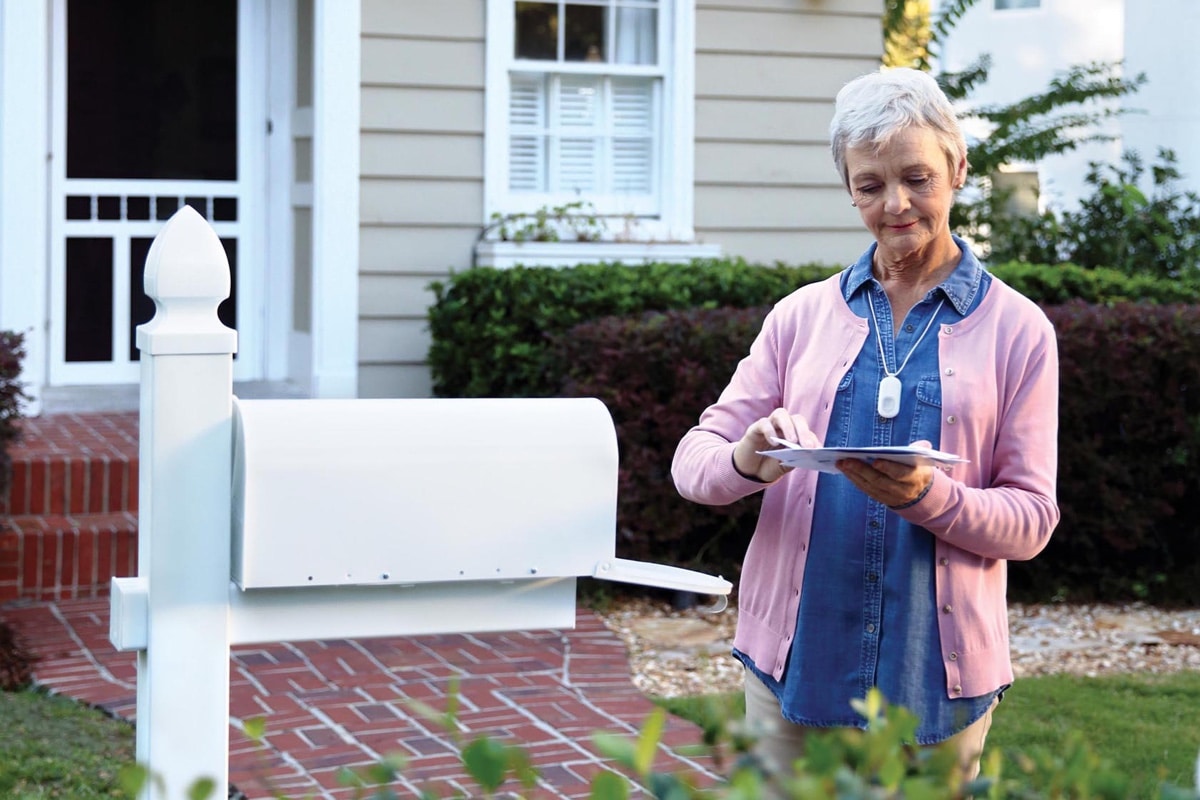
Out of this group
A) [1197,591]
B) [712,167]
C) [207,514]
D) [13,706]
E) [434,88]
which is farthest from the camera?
[712,167]

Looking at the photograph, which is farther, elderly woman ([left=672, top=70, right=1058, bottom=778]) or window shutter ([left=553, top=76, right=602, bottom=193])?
window shutter ([left=553, top=76, right=602, bottom=193])

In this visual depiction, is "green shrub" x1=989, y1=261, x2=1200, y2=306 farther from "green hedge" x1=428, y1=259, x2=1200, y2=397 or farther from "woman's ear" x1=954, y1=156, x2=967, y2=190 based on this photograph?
"woman's ear" x1=954, y1=156, x2=967, y2=190

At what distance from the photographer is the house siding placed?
7855 mm

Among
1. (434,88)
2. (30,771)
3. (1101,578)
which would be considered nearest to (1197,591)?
(1101,578)

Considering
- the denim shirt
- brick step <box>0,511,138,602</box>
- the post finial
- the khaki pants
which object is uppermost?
the post finial

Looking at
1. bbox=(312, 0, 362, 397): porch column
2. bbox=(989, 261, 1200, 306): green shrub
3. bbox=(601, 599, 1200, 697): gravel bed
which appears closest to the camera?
bbox=(601, 599, 1200, 697): gravel bed

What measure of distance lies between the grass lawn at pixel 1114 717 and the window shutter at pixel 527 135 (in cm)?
397

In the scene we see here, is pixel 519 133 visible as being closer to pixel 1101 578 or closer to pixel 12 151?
pixel 12 151

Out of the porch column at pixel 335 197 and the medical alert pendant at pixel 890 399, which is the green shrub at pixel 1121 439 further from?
the medical alert pendant at pixel 890 399

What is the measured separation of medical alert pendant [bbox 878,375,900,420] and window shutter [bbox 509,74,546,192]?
19.7 ft

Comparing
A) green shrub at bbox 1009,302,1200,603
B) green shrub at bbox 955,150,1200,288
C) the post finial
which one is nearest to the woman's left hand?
the post finial

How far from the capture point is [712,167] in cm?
848

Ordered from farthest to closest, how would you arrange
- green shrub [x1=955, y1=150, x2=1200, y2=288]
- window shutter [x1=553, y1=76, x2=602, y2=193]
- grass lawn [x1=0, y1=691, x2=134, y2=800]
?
green shrub [x1=955, y1=150, x2=1200, y2=288] < window shutter [x1=553, y1=76, x2=602, y2=193] < grass lawn [x1=0, y1=691, x2=134, y2=800]

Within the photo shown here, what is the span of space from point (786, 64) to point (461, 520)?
7078 mm
